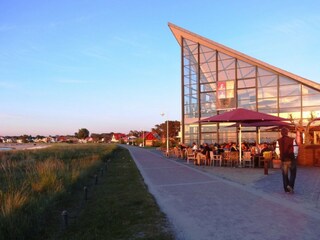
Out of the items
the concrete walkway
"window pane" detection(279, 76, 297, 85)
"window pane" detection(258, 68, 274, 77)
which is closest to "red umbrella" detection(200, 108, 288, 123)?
the concrete walkway

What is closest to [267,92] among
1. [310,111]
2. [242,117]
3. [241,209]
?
[310,111]

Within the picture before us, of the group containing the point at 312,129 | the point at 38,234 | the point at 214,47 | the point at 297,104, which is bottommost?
the point at 38,234

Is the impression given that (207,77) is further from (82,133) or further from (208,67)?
(82,133)

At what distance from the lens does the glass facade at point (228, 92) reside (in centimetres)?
2912

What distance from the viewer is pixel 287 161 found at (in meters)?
10.1

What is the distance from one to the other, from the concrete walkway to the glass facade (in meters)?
18.1

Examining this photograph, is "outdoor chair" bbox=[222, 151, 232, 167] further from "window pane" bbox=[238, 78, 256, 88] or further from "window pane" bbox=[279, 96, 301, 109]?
"window pane" bbox=[238, 78, 256, 88]

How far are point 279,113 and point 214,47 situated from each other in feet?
29.6

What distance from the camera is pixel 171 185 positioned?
12023 millimetres

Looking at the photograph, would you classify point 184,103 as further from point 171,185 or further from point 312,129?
point 171,185

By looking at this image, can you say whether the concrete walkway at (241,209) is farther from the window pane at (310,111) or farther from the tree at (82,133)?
the tree at (82,133)

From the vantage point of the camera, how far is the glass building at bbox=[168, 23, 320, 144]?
29.0 m

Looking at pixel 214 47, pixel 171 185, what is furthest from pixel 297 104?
pixel 171 185

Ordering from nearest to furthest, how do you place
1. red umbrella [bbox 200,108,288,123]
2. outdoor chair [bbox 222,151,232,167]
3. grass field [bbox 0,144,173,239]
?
grass field [bbox 0,144,173,239] → red umbrella [bbox 200,108,288,123] → outdoor chair [bbox 222,151,232,167]
